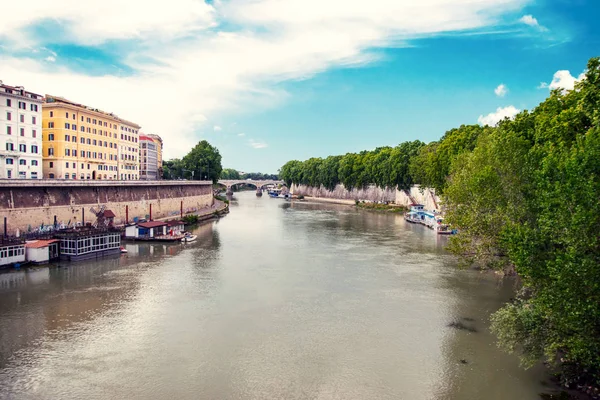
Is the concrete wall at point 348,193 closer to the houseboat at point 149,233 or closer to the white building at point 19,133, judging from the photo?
the houseboat at point 149,233

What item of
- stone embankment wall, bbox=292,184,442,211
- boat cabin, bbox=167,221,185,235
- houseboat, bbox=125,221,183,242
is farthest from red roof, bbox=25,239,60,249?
stone embankment wall, bbox=292,184,442,211

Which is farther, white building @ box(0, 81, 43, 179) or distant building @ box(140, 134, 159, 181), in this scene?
distant building @ box(140, 134, 159, 181)

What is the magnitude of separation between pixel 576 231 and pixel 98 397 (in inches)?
644

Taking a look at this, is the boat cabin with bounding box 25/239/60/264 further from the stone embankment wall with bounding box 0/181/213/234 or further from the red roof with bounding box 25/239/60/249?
the stone embankment wall with bounding box 0/181/213/234

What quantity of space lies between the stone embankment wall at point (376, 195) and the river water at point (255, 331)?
33349 mm

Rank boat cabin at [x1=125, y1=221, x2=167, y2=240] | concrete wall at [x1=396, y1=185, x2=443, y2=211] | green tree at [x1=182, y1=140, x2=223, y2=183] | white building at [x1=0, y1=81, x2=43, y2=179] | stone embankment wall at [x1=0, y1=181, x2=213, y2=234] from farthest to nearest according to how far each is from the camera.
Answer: green tree at [x1=182, y1=140, x2=223, y2=183] < concrete wall at [x1=396, y1=185, x2=443, y2=211] < boat cabin at [x1=125, y1=221, x2=167, y2=240] < white building at [x1=0, y1=81, x2=43, y2=179] < stone embankment wall at [x1=0, y1=181, x2=213, y2=234]

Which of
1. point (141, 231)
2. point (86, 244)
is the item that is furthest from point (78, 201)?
point (86, 244)

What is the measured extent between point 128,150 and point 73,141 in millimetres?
17053

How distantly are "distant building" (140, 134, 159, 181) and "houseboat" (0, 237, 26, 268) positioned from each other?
70.8 m

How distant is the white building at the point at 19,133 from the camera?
4444 centimetres

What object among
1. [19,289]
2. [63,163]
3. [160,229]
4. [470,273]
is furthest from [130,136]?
[470,273]

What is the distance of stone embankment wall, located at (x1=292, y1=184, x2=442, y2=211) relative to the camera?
7875cm

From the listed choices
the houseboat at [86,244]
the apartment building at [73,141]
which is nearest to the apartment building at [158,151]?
the apartment building at [73,141]

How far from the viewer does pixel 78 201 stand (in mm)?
43219
